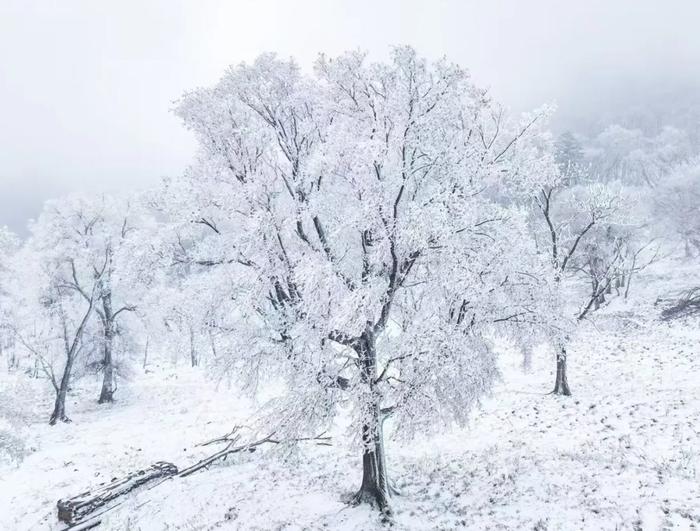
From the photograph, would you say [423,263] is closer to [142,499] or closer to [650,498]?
[650,498]

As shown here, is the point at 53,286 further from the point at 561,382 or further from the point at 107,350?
the point at 561,382

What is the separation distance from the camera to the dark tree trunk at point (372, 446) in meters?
8.91

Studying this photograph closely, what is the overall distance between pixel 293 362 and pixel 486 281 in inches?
193

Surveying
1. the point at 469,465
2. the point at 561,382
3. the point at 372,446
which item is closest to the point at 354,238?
the point at 372,446

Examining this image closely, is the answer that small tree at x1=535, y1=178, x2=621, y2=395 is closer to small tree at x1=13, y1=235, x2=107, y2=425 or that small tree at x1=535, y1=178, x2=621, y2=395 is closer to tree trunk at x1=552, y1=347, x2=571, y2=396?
tree trunk at x1=552, y1=347, x2=571, y2=396

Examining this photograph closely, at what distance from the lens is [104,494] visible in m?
12.7

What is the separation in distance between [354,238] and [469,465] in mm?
7904

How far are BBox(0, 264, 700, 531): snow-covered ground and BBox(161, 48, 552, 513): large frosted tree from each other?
6.99 ft

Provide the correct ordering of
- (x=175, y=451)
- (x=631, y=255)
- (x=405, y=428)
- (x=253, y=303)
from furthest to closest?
(x=631, y=255) < (x=175, y=451) < (x=253, y=303) < (x=405, y=428)

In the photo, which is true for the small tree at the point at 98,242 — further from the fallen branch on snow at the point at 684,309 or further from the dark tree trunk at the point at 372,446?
Result: the fallen branch on snow at the point at 684,309

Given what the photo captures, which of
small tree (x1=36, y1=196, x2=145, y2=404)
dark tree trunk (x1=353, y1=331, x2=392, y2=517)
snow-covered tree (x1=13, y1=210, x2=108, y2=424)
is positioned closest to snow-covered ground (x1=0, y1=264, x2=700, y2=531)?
dark tree trunk (x1=353, y1=331, x2=392, y2=517)

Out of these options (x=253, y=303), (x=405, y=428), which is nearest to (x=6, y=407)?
(x=253, y=303)

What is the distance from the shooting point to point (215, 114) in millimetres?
9711

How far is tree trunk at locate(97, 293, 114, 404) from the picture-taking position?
2570 cm
